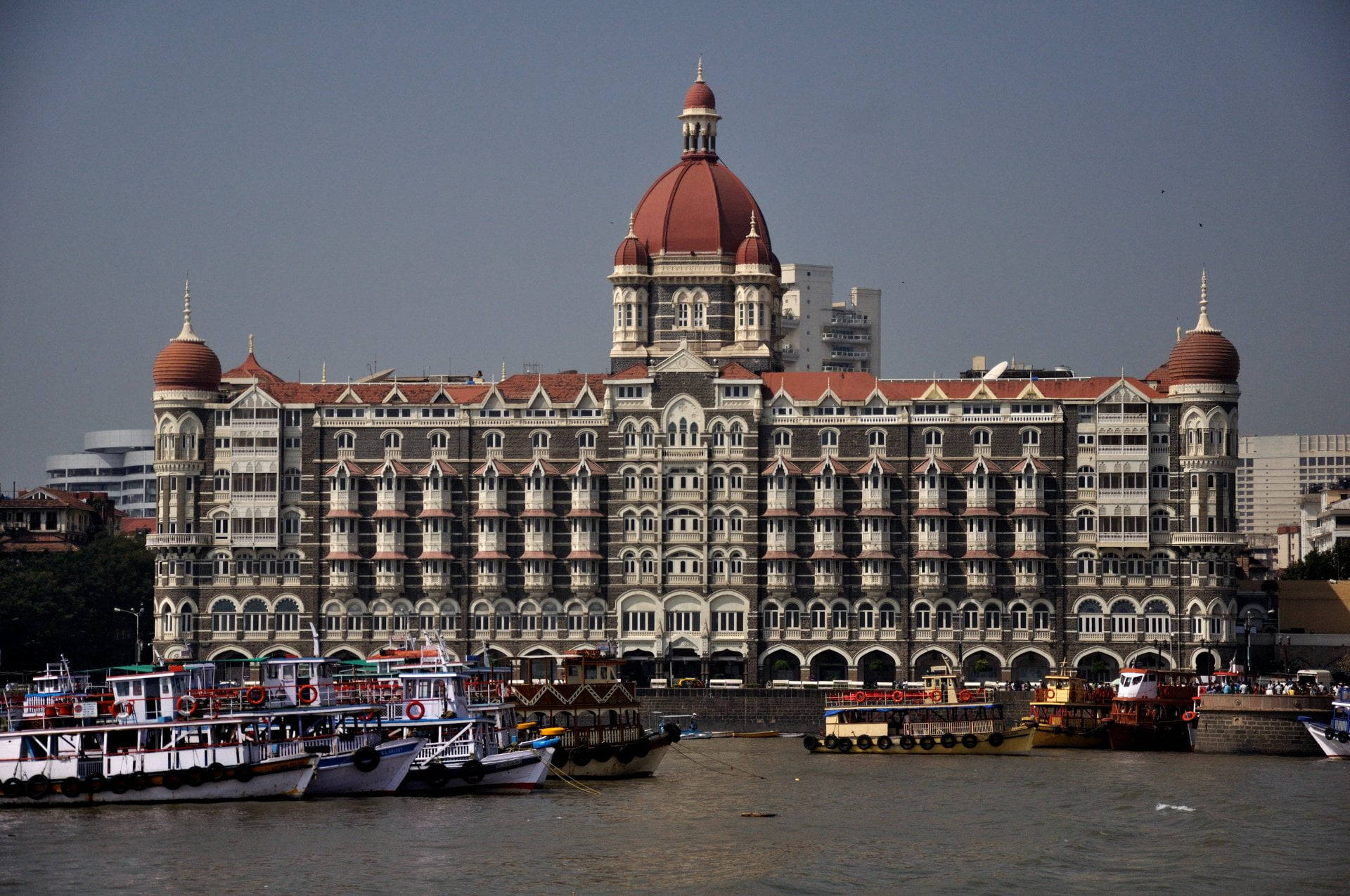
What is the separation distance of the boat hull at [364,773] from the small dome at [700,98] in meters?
78.0

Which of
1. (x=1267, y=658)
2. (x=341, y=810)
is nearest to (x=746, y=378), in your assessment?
(x=1267, y=658)

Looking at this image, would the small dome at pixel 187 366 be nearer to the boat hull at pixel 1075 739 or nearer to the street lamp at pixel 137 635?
the street lamp at pixel 137 635

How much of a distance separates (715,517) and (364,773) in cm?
6160

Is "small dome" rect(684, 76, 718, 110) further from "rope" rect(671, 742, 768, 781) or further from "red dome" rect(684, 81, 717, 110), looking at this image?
"rope" rect(671, 742, 768, 781)

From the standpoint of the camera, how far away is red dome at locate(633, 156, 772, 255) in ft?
556

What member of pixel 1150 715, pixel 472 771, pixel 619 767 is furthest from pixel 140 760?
pixel 1150 715

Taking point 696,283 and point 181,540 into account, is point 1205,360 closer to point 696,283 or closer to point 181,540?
point 696,283

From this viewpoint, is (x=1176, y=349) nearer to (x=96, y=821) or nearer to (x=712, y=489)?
(x=712, y=489)

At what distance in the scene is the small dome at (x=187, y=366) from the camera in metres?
164

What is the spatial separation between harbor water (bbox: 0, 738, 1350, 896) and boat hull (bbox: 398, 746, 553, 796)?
6.04ft

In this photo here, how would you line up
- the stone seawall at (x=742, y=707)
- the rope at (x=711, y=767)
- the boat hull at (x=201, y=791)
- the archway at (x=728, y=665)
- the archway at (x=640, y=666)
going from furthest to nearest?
the archway at (x=728, y=665) < the archway at (x=640, y=666) < the stone seawall at (x=742, y=707) < the rope at (x=711, y=767) < the boat hull at (x=201, y=791)

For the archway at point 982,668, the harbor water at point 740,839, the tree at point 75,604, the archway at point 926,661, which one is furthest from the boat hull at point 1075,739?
the tree at point 75,604

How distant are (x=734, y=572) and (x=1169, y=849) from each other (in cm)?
7305

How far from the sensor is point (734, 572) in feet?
529
